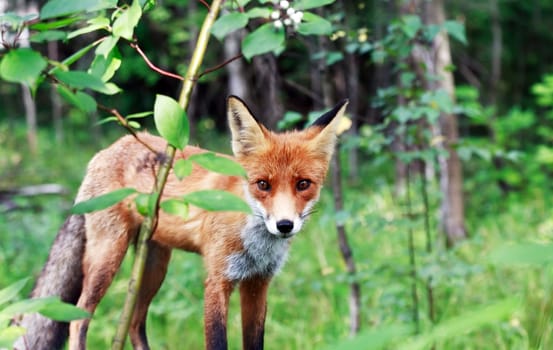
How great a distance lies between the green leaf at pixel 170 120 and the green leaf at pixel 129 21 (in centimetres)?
18

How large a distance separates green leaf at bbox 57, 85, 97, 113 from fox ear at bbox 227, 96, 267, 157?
46.8 inches

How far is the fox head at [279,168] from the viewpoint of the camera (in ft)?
8.03

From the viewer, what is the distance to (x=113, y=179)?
324 cm

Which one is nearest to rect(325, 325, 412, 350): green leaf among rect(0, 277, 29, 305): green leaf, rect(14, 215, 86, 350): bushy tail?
rect(0, 277, 29, 305): green leaf

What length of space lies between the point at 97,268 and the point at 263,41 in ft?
7.08

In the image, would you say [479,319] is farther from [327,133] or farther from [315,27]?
[327,133]

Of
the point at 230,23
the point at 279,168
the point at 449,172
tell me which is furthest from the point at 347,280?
the point at 449,172

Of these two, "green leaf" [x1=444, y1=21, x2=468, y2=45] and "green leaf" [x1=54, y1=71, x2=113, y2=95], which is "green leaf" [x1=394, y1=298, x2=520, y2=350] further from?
"green leaf" [x1=444, y1=21, x2=468, y2=45]

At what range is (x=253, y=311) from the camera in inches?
114

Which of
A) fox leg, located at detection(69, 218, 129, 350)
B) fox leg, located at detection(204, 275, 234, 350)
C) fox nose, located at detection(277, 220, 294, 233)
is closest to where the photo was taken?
fox nose, located at detection(277, 220, 294, 233)

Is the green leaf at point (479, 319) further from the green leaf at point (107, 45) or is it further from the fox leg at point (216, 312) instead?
the fox leg at point (216, 312)

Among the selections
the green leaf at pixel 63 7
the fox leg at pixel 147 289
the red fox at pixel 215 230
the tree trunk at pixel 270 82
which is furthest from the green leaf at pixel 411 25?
the green leaf at pixel 63 7

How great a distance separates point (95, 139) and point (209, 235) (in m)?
12.7

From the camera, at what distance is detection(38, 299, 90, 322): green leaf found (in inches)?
45.9
